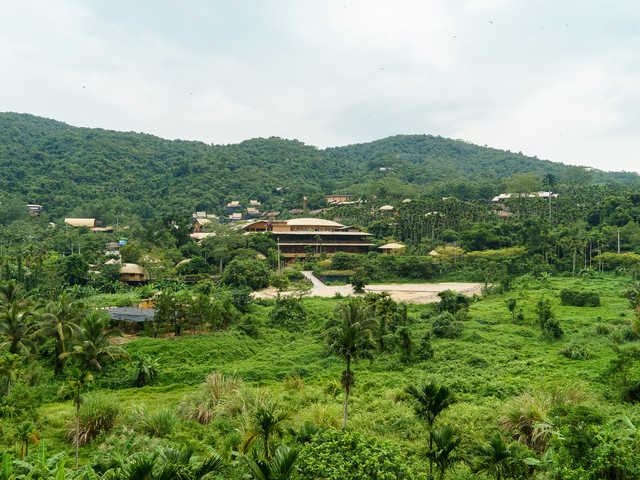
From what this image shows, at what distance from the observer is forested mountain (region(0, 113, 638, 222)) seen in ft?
317

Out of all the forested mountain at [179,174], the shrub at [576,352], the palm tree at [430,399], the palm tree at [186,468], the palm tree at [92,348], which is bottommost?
the shrub at [576,352]

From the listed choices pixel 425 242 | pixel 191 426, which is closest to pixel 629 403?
pixel 191 426

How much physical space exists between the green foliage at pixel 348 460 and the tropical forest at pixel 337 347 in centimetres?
6

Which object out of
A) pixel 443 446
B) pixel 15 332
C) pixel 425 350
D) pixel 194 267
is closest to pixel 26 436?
pixel 15 332

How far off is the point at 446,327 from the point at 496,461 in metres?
19.4

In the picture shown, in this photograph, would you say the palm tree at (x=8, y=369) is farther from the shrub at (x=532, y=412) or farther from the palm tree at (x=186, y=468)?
the shrub at (x=532, y=412)

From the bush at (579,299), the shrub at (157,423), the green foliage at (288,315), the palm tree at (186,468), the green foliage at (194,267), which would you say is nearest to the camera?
the palm tree at (186,468)

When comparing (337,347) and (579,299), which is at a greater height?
(337,347)

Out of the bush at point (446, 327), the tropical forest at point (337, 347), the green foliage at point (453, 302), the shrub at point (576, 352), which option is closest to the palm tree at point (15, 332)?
the tropical forest at point (337, 347)

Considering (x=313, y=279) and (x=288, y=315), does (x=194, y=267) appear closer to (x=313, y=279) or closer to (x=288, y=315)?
(x=313, y=279)

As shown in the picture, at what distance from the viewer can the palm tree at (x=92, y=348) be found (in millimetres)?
22062

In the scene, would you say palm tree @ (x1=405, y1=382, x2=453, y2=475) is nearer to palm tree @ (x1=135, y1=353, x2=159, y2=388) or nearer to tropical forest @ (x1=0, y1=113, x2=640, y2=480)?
tropical forest @ (x1=0, y1=113, x2=640, y2=480)

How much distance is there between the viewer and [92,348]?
22.4m

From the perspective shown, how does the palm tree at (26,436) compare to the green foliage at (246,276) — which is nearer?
the palm tree at (26,436)
